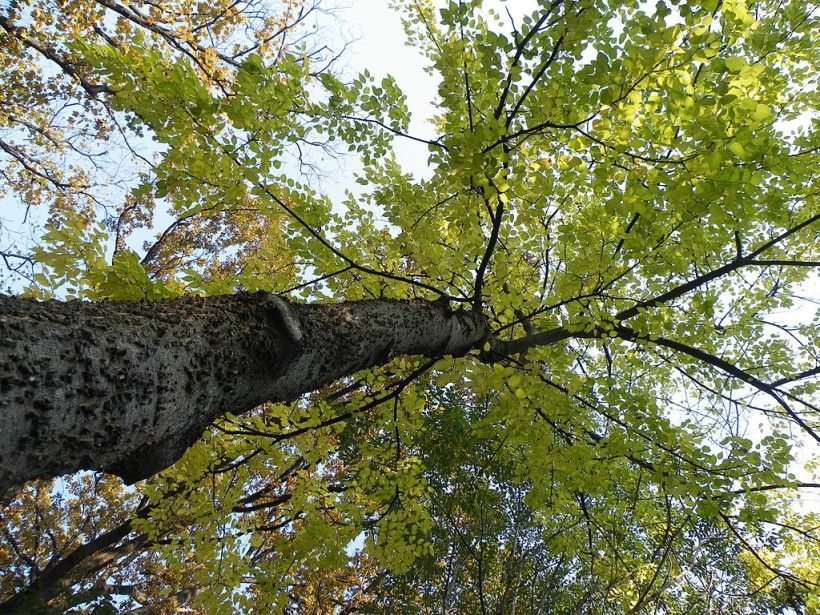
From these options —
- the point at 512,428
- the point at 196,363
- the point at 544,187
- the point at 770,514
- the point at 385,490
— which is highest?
the point at 544,187

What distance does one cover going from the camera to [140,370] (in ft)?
4.05

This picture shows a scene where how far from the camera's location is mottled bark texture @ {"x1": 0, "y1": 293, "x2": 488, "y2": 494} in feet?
3.25

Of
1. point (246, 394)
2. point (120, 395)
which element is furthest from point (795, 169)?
point (120, 395)

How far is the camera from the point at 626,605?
5.63 m

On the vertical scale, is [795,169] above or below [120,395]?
above

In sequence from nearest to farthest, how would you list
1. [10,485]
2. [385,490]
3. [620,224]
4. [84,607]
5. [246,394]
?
1. [10,485]
2. [246,394]
3. [620,224]
4. [385,490]
5. [84,607]

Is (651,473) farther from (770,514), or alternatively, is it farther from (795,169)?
(795,169)

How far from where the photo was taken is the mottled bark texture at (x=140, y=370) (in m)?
0.99

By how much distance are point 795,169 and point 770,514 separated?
2025mm

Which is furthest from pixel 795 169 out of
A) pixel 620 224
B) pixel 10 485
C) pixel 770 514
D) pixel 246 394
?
pixel 10 485

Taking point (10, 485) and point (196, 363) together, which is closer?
point (10, 485)

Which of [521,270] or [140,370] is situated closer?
[140,370]

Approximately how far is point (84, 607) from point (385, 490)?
22.3 ft

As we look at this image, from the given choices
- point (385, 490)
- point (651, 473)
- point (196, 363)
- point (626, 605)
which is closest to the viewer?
point (196, 363)
